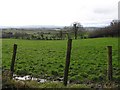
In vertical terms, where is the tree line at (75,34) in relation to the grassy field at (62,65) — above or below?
above

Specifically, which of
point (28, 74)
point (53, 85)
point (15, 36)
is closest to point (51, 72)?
point (28, 74)

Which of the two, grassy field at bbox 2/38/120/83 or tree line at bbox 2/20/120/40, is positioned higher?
tree line at bbox 2/20/120/40

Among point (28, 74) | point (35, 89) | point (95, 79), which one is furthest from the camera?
point (28, 74)

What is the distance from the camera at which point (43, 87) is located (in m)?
8.91

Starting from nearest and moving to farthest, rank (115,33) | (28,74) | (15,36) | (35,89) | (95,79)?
(35,89)
(95,79)
(28,74)
(115,33)
(15,36)

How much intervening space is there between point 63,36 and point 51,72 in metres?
70.2

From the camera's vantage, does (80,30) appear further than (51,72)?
Yes

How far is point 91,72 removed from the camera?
52.4 feet

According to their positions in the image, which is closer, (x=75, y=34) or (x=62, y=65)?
(x=62, y=65)

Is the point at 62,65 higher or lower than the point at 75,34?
lower

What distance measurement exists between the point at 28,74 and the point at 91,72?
3.71m

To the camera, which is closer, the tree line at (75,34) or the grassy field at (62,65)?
the grassy field at (62,65)

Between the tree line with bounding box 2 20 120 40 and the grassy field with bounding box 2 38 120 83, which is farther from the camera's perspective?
the tree line with bounding box 2 20 120 40

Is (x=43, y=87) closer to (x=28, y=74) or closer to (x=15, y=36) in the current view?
(x=28, y=74)
